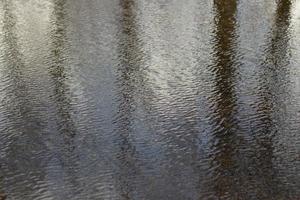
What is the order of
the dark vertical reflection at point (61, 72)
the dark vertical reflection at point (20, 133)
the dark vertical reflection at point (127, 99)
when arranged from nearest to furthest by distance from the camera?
the dark vertical reflection at point (20, 133) < the dark vertical reflection at point (127, 99) < the dark vertical reflection at point (61, 72)

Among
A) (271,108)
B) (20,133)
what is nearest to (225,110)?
(271,108)

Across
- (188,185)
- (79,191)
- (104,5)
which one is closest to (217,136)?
(188,185)

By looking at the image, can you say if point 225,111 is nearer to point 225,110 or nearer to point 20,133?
point 225,110

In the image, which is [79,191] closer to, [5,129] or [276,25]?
[5,129]

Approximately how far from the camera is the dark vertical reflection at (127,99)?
795 centimetres

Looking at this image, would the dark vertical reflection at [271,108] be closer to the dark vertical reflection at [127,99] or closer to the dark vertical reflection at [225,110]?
the dark vertical reflection at [225,110]

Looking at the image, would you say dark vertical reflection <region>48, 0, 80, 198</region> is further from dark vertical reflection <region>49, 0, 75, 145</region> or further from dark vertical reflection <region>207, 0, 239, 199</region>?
dark vertical reflection <region>207, 0, 239, 199</region>

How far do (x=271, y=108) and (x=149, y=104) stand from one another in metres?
2.27

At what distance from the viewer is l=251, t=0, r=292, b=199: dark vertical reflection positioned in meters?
7.80

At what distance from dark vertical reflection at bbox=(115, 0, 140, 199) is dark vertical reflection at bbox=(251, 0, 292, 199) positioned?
6.02 ft

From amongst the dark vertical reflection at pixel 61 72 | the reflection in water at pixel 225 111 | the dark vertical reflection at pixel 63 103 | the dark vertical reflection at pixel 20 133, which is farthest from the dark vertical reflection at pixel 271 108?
the dark vertical reflection at pixel 20 133

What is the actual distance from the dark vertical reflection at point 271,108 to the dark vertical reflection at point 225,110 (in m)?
0.37

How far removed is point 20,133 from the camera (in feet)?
30.0

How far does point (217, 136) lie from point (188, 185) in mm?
1602
